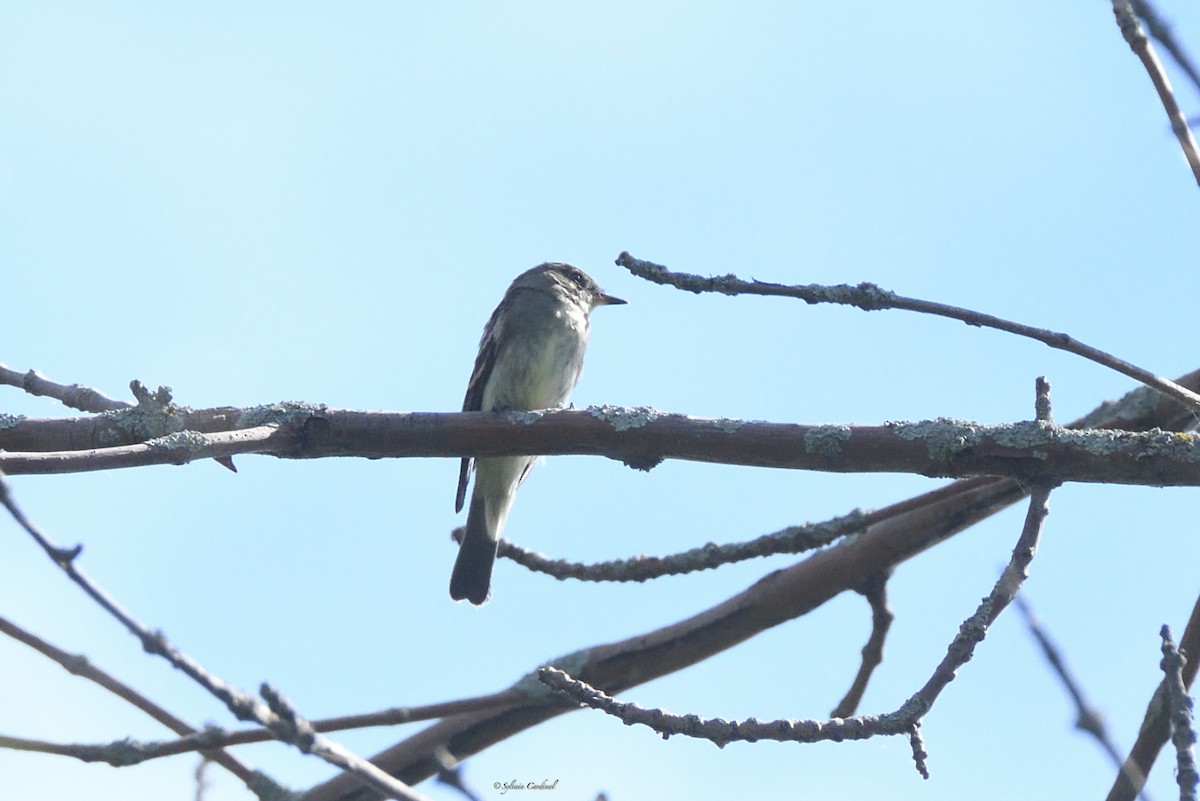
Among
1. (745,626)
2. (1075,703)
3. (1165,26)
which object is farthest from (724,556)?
(1165,26)

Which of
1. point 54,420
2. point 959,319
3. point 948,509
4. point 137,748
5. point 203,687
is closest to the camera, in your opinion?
point 203,687

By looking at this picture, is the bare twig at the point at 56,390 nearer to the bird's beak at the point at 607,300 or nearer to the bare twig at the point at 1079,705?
the bare twig at the point at 1079,705

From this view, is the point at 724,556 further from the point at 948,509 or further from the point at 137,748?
the point at 137,748

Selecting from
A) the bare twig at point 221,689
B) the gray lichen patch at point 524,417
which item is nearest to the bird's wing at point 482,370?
the gray lichen patch at point 524,417

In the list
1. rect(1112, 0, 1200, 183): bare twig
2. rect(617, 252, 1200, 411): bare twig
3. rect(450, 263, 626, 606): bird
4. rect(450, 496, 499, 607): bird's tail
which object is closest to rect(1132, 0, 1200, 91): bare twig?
rect(1112, 0, 1200, 183): bare twig

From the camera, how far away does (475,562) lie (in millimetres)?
7492

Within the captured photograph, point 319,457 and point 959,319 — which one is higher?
point 319,457

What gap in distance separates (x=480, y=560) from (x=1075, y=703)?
522 cm

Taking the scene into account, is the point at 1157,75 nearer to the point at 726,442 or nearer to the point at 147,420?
the point at 726,442

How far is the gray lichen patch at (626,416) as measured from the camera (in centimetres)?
367

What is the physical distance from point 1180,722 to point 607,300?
6.38m

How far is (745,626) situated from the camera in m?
4.61

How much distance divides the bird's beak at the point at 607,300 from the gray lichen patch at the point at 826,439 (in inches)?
198

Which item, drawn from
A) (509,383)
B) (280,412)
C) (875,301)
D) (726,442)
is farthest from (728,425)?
(509,383)
